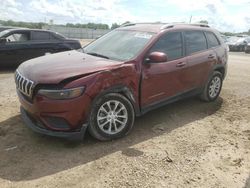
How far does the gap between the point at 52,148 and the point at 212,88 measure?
3924 mm

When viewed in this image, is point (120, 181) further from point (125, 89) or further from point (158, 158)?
point (125, 89)

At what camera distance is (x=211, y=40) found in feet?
21.4

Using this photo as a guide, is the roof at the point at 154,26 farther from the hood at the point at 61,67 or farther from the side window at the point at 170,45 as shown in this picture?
the hood at the point at 61,67

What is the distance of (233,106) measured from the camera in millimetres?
6531

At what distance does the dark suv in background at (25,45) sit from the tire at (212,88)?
19.9ft

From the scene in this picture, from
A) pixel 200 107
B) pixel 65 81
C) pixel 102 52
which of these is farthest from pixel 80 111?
pixel 200 107

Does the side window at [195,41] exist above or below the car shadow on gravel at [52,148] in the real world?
above

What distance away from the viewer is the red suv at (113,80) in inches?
159

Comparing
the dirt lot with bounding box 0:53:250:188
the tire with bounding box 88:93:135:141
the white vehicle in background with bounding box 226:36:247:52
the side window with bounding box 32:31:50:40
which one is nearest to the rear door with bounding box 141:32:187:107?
the tire with bounding box 88:93:135:141

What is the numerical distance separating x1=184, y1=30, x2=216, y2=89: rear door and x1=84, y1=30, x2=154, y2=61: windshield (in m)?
1.03

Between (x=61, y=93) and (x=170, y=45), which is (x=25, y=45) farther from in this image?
(x=61, y=93)

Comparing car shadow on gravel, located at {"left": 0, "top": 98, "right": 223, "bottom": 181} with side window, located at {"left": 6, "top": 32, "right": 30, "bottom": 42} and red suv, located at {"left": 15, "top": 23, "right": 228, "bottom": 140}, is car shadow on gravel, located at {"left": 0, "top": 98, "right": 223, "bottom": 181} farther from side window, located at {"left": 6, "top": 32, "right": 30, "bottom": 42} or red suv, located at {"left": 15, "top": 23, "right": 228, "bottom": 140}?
side window, located at {"left": 6, "top": 32, "right": 30, "bottom": 42}

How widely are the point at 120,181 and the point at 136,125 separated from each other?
1.80m

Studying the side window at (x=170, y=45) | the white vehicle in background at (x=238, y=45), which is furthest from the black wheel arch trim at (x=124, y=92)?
the white vehicle in background at (x=238, y=45)
